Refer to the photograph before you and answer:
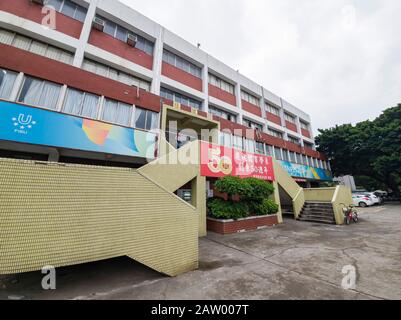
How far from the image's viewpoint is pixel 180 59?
15539 mm

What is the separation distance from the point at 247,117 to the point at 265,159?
28.0 ft

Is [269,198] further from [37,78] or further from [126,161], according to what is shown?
[37,78]

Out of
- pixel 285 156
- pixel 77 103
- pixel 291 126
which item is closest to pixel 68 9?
pixel 77 103

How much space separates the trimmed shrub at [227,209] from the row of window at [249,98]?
14.3 metres

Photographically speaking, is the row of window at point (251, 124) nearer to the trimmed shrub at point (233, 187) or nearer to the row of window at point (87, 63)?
the row of window at point (87, 63)

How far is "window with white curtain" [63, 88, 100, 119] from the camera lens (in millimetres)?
9195

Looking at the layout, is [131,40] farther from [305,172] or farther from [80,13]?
[305,172]

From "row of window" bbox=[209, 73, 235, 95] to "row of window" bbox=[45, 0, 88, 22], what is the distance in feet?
34.9

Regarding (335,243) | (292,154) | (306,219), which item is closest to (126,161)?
(335,243)

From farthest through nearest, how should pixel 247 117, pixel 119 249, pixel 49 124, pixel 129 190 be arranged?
1. pixel 247 117
2. pixel 49 124
3. pixel 129 190
4. pixel 119 249

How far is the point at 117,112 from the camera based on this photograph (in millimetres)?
10508

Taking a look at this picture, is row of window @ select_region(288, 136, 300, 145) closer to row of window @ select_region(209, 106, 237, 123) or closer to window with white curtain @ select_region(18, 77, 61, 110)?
row of window @ select_region(209, 106, 237, 123)

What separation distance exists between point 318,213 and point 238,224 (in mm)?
7255

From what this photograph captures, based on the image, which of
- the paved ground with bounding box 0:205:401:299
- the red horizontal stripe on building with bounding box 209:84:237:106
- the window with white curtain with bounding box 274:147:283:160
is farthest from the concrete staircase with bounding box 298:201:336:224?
the red horizontal stripe on building with bounding box 209:84:237:106
